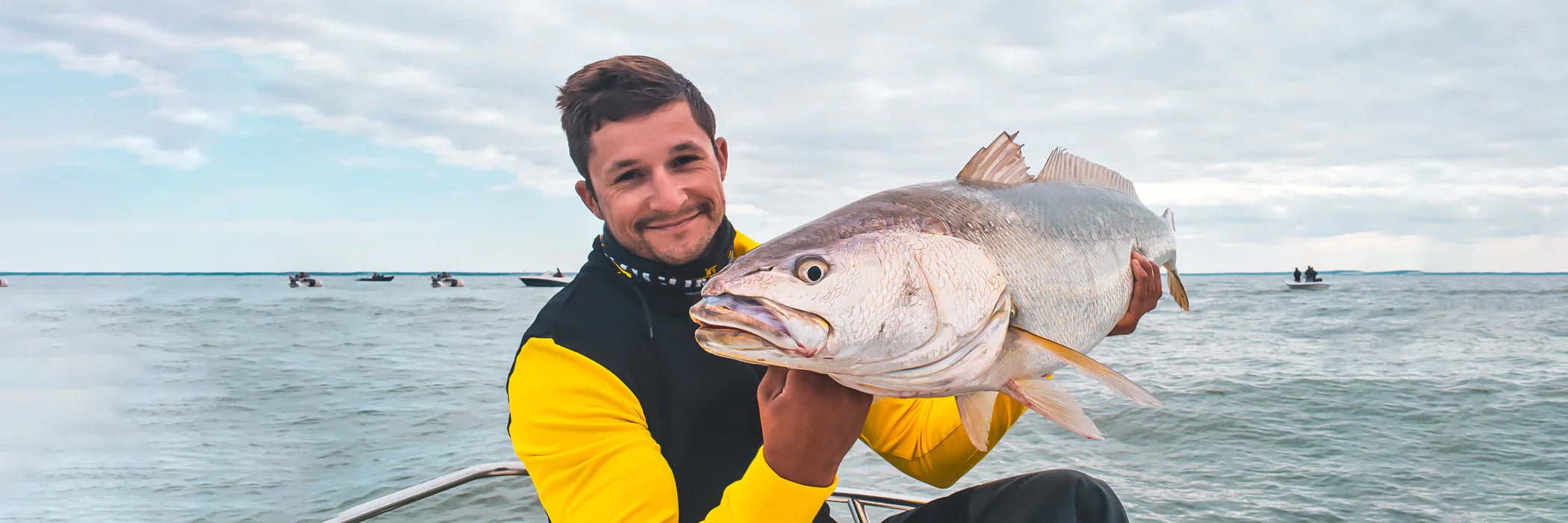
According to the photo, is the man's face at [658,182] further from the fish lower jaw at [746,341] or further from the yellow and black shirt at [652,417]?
the fish lower jaw at [746,341]

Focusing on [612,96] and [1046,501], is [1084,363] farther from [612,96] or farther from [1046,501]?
[612,96]

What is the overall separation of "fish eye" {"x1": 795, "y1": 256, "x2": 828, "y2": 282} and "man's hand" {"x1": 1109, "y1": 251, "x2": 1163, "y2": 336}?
1.33m

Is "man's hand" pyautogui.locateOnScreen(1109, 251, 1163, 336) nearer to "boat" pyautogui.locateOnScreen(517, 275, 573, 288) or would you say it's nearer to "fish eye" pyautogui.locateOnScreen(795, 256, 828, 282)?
"fish eye" pyautogui.locateOnScreen(795, 256, 828, 282)

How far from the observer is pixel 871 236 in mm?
1448

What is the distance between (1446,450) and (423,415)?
14.6 metres

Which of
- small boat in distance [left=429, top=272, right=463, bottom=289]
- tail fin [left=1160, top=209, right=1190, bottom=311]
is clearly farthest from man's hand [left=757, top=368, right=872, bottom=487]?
small boat in distance [left=429, top=272, right=463, bottom=289]

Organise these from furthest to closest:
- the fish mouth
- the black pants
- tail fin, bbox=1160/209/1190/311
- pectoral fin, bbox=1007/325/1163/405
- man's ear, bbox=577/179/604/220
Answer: tail fin, bbox=1160/209/1190/311 < man's ear, bbox=577/179/604/220 < the black pants < pectoral fin, bbox=1007/325/1163/405 < the fish mouth

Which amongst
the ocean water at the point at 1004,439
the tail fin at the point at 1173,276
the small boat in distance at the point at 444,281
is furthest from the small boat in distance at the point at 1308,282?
the small boat in distance at the point at 444,281


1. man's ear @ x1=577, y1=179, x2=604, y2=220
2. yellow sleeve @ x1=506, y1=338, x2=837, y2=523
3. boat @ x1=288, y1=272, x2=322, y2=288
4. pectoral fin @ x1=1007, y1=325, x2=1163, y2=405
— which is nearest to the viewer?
pectoral fin @ x1=1007, y1=325, x2=1163, y2=405

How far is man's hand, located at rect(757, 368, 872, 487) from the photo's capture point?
4.87 feet

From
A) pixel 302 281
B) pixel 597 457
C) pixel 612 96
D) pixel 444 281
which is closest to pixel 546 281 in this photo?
pixel 444 281

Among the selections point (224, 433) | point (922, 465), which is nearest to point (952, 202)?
point (922, 465)

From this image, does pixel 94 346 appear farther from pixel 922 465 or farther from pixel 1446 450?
pixel 1446 450

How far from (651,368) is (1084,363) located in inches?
44.1
